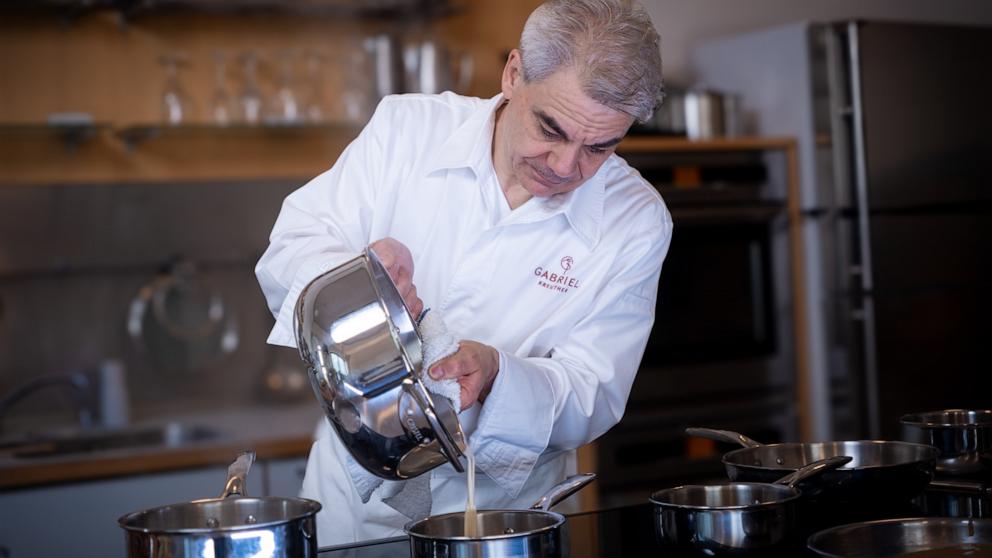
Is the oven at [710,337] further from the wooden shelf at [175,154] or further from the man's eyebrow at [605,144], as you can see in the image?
the man's eyebrow at [605,144]

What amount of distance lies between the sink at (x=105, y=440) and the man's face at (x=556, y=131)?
1.72m

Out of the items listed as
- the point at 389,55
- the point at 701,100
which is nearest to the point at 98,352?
the point at 389,55

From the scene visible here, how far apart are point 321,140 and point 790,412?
1.59 metres

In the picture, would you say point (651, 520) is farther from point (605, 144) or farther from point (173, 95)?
point (173, 95)

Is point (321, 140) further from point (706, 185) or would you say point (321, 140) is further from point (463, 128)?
point (463, 128)

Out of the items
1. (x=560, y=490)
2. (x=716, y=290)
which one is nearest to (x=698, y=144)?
(x=716, y=290)

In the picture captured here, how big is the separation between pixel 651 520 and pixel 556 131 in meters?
0.47

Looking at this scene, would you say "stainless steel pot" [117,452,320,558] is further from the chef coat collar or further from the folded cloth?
the chef coat collar

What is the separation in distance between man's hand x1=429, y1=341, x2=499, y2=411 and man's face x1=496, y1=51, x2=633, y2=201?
0.80 ft

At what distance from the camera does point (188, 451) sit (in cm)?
289

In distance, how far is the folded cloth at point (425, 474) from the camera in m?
1.21

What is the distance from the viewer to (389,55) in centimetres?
340

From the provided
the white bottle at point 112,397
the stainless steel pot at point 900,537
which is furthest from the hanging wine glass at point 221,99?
the stainless steel pot at point 900,537

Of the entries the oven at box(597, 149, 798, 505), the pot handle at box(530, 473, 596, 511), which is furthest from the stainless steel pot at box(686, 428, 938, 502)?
the oven at box(597, 149, 798, 505)
